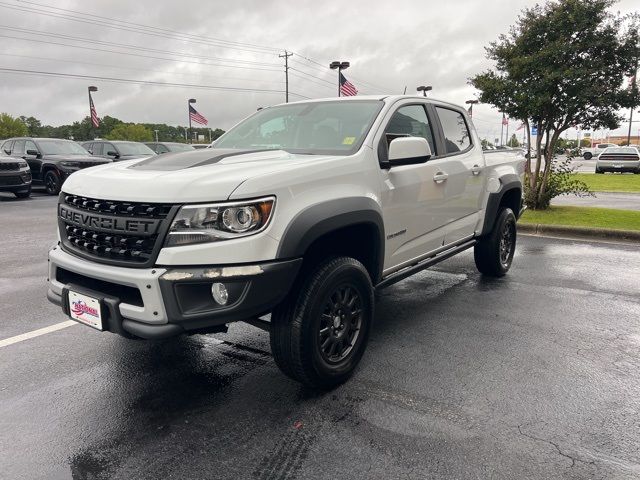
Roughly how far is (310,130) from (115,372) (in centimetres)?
227

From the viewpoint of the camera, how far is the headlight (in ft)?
8.02

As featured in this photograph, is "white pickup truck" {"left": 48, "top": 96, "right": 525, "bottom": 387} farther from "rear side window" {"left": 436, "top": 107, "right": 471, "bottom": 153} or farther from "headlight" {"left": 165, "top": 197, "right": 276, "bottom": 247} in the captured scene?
"rear side window" {"left": 436, "top": 107, "right": 471, "bottom": 153}

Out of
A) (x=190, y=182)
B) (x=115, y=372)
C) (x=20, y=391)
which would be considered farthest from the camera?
(x=115, y=372)

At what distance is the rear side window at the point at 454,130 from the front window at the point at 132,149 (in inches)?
532

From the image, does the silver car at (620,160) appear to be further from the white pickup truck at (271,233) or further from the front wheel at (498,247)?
the white pickup truck at (271,233)

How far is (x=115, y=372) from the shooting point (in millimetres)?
3324

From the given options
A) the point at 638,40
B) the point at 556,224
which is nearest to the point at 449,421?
the point at 556,224

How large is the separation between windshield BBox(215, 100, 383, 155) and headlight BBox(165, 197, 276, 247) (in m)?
1.06

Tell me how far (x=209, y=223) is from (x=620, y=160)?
1077 inches

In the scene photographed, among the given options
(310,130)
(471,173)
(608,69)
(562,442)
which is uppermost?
(608,69)

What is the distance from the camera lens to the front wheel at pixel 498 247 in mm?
5441

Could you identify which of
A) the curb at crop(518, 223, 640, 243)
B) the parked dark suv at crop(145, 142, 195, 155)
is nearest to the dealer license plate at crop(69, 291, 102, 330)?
the curb at crop(518, 223, 640, 243)

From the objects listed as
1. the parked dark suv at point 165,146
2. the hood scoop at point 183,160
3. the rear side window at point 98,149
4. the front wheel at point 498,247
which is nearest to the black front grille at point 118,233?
the hood scoop at point 183,160

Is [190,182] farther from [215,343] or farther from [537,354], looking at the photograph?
[537,354]
